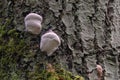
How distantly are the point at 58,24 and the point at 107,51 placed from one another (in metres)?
0.30

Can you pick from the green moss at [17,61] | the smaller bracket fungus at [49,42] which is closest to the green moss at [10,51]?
the green moss at [17,61]

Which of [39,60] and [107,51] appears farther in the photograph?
[107,51]

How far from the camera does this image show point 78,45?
1.57 metres

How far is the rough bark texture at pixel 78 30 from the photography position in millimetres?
1536

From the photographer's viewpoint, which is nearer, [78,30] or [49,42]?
[49,42]

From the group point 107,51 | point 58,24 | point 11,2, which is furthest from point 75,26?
point 11,2

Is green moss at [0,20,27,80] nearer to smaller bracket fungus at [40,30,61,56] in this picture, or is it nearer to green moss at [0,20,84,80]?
green moss at [0,20,84,80]

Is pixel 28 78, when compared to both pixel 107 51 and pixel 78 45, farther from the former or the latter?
pixel 107 51

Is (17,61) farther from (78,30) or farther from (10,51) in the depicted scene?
(78,30)

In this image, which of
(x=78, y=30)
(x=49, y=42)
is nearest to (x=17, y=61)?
(x=49, y=42)

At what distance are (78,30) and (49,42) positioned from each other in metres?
0.19

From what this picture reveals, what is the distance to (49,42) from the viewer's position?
4.94 feet

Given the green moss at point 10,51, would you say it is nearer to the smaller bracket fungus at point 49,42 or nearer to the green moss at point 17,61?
the green moss at point 17,61

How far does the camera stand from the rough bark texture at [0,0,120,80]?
1536mm
